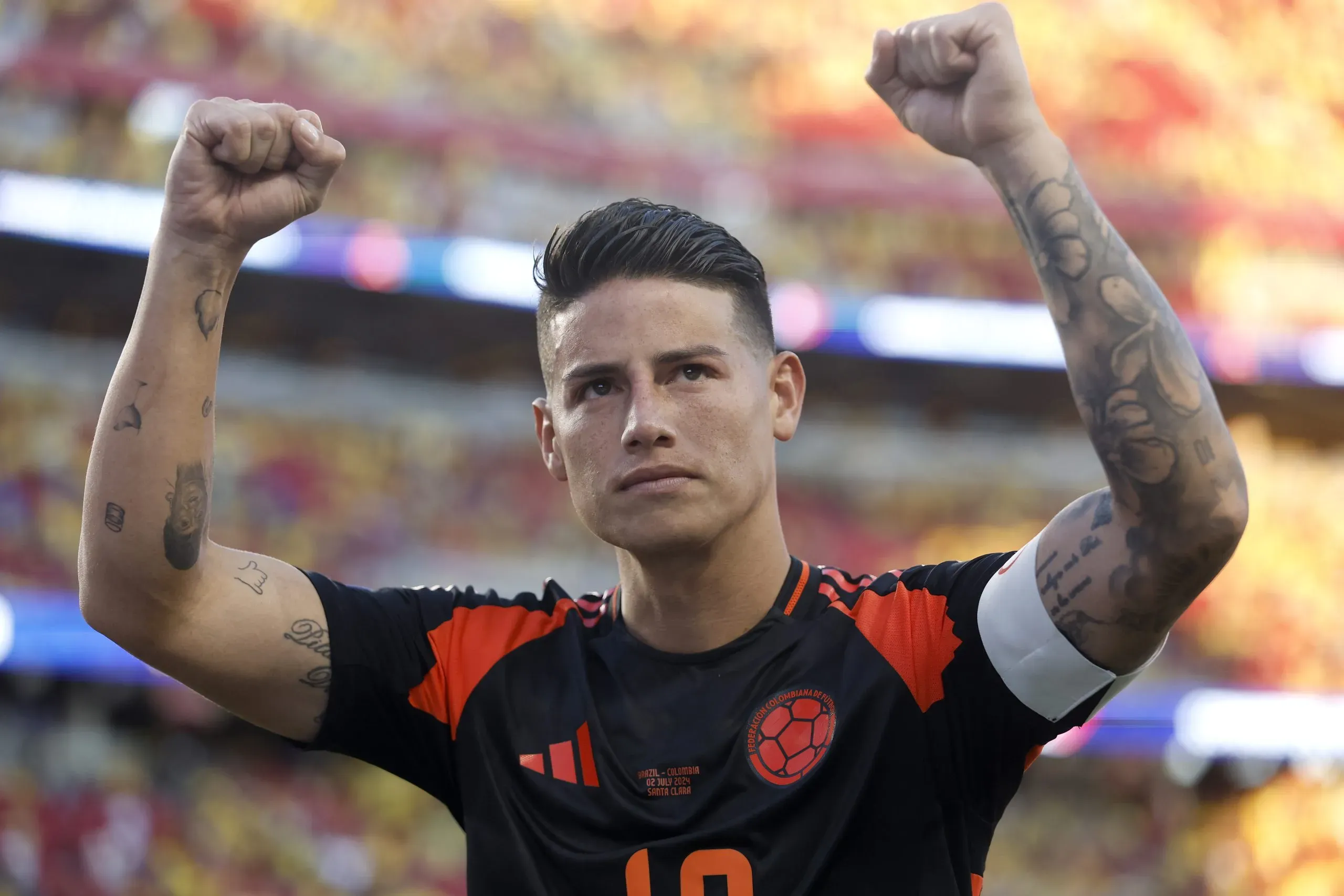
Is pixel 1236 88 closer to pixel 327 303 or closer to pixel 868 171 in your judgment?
pixel 868 171

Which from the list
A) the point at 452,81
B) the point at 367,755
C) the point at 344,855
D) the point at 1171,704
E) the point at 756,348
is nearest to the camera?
the point at 367,755

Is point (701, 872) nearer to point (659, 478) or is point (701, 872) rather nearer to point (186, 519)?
point (659, 478)

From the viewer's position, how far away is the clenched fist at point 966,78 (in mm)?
1840

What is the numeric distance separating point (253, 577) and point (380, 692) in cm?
28

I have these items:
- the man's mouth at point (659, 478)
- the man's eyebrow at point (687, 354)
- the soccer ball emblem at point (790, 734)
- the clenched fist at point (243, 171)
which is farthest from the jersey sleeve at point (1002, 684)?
the clenched fist at point (243, 171)

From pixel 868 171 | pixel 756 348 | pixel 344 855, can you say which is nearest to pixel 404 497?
pixel 344 855

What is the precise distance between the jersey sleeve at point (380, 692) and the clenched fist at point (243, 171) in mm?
568

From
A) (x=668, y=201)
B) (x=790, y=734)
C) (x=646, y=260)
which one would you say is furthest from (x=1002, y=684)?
(x=668, y=201)

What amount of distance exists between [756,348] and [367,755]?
37.8 inches

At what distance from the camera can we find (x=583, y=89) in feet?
41.2

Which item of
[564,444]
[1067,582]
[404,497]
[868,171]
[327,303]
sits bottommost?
[1067,582]

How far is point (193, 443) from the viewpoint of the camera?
1982 mm

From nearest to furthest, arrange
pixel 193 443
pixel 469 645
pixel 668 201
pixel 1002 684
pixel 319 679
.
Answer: pixel 1002 684
pixel 193 443
pixel 319 679
pixel 469 645
pixel 668 201

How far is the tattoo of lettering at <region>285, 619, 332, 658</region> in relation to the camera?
2.08 meters
